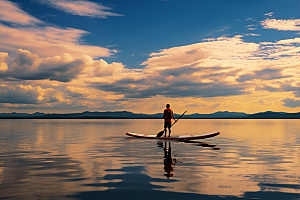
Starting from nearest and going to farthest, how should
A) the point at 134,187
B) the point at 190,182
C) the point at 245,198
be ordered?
the point at 245,198
the point at 134,187
the point at 190,182

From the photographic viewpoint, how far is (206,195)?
7789mm

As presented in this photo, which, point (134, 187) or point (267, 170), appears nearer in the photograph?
point (134, 187)

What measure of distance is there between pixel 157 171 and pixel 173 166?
144cm

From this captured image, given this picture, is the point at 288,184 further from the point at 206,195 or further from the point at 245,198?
the point at 206,195

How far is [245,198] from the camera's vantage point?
24.6ft

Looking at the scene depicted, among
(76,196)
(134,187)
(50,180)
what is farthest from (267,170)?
(50,180)

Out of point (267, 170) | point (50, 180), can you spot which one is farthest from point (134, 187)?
point (267, 170)

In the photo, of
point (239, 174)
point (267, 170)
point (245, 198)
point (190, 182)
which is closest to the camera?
point (245, 198)

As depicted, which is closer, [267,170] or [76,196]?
[76,196]

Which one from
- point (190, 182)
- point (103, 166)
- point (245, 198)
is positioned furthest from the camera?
point (103, 166)

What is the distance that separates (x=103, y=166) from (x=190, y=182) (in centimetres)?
518

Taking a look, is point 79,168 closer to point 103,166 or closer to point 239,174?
point 103,166

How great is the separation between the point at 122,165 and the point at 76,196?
5.23 metres

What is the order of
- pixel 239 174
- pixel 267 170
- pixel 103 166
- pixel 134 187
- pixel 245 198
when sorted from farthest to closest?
1. pixel 103 166
2. pixel 267 170
3. pixel 239 174
4. pixel 134 187
5. pixel 245 198
